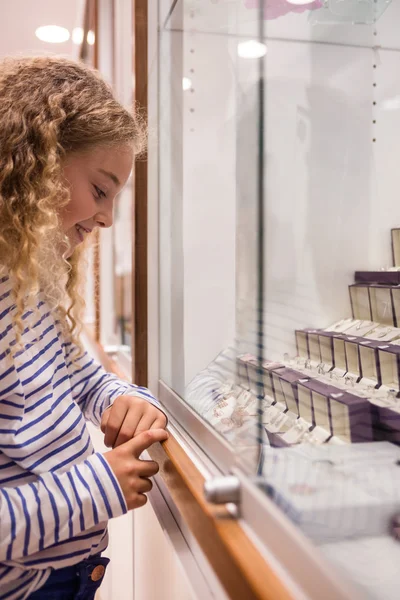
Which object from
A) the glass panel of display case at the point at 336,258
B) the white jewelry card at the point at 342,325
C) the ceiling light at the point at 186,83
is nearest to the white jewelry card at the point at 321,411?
the glass panel of display case at the point at 336,258

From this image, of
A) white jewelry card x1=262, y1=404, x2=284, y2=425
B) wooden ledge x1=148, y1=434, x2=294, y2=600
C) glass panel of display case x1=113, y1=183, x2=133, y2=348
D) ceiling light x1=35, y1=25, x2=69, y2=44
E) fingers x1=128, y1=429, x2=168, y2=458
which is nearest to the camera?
wooden ledge x1=148, y1=434, x2=294, y2=600

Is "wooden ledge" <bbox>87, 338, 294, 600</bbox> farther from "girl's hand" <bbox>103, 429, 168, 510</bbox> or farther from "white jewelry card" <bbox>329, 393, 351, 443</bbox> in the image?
"white jewelry card" <bbox>329, 393, 351, 443</bbox>

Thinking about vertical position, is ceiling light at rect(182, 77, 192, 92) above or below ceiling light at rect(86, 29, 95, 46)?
below

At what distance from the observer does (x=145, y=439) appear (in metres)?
0.83

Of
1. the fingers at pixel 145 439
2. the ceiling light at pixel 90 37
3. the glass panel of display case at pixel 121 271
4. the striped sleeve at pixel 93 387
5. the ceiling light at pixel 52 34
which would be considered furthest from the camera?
the ceiling light at pixel 52 34

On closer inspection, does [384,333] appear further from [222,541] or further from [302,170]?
[222,541]

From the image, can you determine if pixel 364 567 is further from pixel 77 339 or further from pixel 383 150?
pixel 383 150

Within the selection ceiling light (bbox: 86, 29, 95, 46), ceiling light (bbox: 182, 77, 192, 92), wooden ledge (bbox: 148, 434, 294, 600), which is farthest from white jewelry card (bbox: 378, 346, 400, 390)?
ceiling light (bbox: 86, 29, 95, 46)

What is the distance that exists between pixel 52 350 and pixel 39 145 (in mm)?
314

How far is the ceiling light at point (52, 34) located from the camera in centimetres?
301

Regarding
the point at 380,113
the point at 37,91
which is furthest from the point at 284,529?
the point at 380,113

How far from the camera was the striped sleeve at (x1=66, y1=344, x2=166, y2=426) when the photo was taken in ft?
3.35

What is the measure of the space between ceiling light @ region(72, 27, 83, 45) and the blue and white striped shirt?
8.63ft

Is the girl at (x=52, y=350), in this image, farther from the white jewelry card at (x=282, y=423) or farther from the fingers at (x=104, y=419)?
the white jewelry card at (x=282, y=423)
